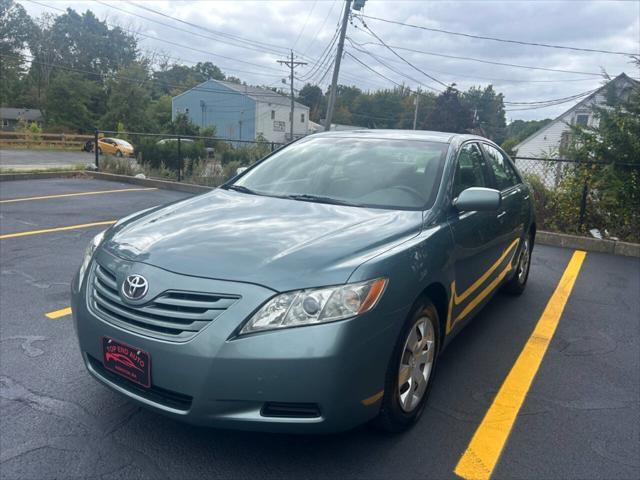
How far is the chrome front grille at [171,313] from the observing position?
86.4 inches

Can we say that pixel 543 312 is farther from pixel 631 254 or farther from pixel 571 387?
pixel 631 254

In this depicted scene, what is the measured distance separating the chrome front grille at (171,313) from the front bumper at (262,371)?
3 centimetres

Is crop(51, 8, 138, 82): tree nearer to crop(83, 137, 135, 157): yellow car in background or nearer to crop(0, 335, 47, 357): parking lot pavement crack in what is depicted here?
crop(83, 137, 135, 157): yellow car in background

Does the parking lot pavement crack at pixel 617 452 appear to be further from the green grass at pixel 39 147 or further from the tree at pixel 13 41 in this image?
the tree at pixel 13 41

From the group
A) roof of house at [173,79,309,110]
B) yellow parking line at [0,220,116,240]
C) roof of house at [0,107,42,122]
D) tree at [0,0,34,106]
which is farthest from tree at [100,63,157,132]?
yellow parking line at [0,220,116,240]

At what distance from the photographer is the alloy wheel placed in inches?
104

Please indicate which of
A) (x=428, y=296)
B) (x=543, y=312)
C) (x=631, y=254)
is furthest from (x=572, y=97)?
(x=428, y=296)

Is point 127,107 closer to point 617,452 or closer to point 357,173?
point 357,173

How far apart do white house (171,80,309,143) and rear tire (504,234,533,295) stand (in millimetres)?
49727

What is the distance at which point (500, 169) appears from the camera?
4.73m

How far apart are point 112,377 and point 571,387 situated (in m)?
2.85

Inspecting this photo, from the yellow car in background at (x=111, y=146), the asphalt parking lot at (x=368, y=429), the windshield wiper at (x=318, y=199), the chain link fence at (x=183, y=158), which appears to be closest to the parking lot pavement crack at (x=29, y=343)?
the asphalt parking lot at (x=368, y=429)

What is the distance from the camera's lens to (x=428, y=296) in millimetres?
2828

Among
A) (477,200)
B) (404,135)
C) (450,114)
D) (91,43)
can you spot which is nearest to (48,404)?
(477,200)
